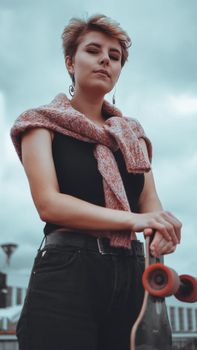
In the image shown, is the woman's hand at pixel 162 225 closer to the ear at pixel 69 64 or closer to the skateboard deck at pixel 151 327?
the skateboard deck at pixel 151 327

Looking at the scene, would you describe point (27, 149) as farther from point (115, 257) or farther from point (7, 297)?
point (7, 297)

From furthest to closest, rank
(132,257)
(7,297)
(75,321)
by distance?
1. (7,297)
2. (132,257)
3. (75,321)

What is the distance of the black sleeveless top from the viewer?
1277 mm

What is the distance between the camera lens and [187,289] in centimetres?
108

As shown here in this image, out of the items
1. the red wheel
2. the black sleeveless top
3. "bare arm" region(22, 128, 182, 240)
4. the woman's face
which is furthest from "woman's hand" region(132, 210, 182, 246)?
the woman's face

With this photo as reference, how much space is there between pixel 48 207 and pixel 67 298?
21 centimetres

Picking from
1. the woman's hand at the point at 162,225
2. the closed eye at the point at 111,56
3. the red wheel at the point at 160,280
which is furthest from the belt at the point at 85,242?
the closed eye at the point at 111,56

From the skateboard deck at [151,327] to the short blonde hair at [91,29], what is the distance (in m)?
0.66

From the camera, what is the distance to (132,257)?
1.25 m

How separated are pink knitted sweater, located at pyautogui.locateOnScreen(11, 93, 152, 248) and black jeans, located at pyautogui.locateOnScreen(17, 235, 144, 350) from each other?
11cm

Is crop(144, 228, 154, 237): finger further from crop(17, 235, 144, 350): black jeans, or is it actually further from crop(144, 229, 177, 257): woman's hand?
crop(17, 235, 144, 350): black jeans

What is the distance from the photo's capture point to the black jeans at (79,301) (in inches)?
44.5

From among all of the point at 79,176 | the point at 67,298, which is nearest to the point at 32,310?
the point at 67,298

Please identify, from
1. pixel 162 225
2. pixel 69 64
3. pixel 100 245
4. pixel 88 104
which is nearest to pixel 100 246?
pixel 100 245
